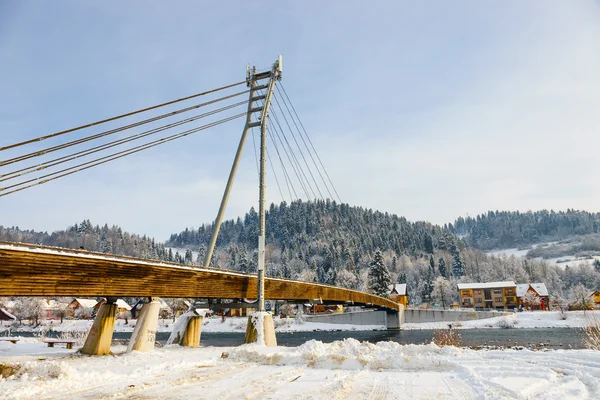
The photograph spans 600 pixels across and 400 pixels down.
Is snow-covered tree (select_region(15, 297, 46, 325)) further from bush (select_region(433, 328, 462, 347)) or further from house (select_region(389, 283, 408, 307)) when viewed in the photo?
bush (select_region(433, 328, 462, 347))

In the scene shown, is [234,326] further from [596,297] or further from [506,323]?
[596,297]

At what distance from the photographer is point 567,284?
514 ft

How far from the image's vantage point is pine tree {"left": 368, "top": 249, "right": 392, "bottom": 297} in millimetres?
87188

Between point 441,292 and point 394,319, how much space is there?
130ft

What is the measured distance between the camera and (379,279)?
292 ft

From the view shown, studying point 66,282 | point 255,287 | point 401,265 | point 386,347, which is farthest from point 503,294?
point 66,282

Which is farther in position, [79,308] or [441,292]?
[79,308]

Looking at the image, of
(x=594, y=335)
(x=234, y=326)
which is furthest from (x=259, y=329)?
(x=234, y=326)

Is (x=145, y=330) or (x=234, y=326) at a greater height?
(x=145, y=330)

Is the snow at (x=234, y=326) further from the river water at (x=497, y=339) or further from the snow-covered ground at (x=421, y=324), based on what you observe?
the river water at (x=497, y=339)

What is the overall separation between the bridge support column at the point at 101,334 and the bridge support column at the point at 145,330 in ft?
3.57

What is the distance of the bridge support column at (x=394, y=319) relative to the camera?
265 ft

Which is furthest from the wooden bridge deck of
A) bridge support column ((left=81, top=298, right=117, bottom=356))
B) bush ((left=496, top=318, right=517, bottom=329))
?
bush ((left=496, top=318, right=517, bottom=329))

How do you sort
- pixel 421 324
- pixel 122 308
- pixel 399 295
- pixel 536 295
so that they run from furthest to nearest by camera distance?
pixel 399 295 < pixel 536 295 < pixel 122 308 < pixel 421 324
